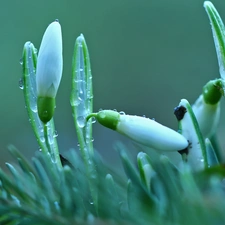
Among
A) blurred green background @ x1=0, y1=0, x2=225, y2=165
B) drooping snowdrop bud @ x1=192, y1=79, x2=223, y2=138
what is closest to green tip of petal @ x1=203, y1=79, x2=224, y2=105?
drooping snowdrop bud @ x1=192, y1=79, x2=223, y2=138

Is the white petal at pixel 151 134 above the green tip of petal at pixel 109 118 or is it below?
below

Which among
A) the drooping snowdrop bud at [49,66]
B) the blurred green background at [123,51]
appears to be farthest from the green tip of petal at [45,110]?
the blurred green background at [123,51]

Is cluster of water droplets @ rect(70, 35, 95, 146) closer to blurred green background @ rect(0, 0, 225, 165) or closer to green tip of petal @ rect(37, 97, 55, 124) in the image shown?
green tip of petal @ rect(37, 97, 55, 124)

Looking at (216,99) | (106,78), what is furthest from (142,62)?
Result: (216,99)

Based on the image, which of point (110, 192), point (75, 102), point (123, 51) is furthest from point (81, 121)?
point (123, 51)

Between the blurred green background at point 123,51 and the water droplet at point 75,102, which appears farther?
the blurred green background at point 123,51

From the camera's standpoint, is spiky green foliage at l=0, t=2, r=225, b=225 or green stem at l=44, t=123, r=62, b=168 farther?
green stem at l=44, t=123, r=62, b=168

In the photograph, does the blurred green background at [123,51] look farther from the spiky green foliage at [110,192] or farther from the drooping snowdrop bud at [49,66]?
the spiky green foliage at [110,192]
